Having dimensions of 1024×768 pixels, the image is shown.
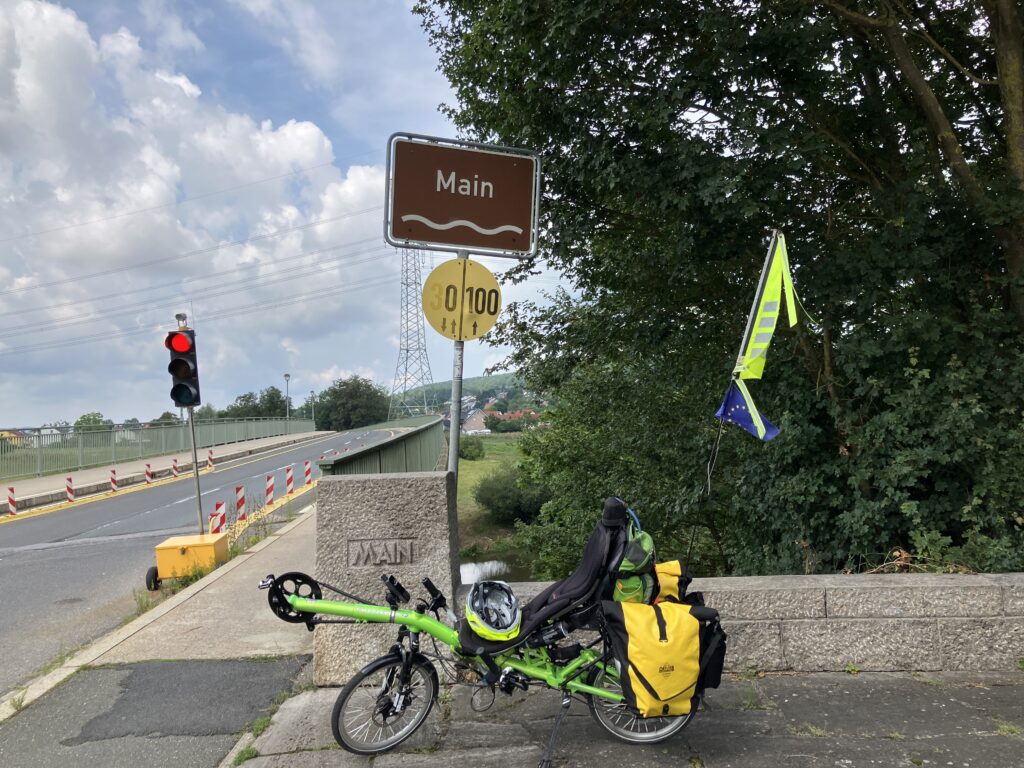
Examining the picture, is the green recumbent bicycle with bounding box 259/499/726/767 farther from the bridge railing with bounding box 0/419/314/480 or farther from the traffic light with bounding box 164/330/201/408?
the bridge railing with bounding box 0/419/314/480

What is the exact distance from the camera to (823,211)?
7.02m

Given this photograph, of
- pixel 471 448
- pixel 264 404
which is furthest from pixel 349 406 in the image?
pixel 471 448

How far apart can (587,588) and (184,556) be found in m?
6.48

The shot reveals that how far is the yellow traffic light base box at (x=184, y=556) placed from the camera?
8.23 m

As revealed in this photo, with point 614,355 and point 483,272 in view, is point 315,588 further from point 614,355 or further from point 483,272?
point 614,355

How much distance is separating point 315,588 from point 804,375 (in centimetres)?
489

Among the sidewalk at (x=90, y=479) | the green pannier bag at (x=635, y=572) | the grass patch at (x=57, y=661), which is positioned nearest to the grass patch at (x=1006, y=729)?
the green pannier bag at (x=635, y=572)

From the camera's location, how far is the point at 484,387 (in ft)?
58.0

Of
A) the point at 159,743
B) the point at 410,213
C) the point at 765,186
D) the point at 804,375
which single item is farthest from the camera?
the point at 804,375

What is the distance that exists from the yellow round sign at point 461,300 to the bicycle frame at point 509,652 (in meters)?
1.81

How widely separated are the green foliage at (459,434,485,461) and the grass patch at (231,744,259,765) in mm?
32475

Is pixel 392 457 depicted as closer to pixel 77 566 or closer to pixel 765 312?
pixel 77 566

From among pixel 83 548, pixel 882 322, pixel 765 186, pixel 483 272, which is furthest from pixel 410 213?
pixel 83 548

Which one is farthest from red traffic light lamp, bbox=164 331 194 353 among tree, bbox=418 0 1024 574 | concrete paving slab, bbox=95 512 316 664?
tree, bbox=418 0 1024 574
